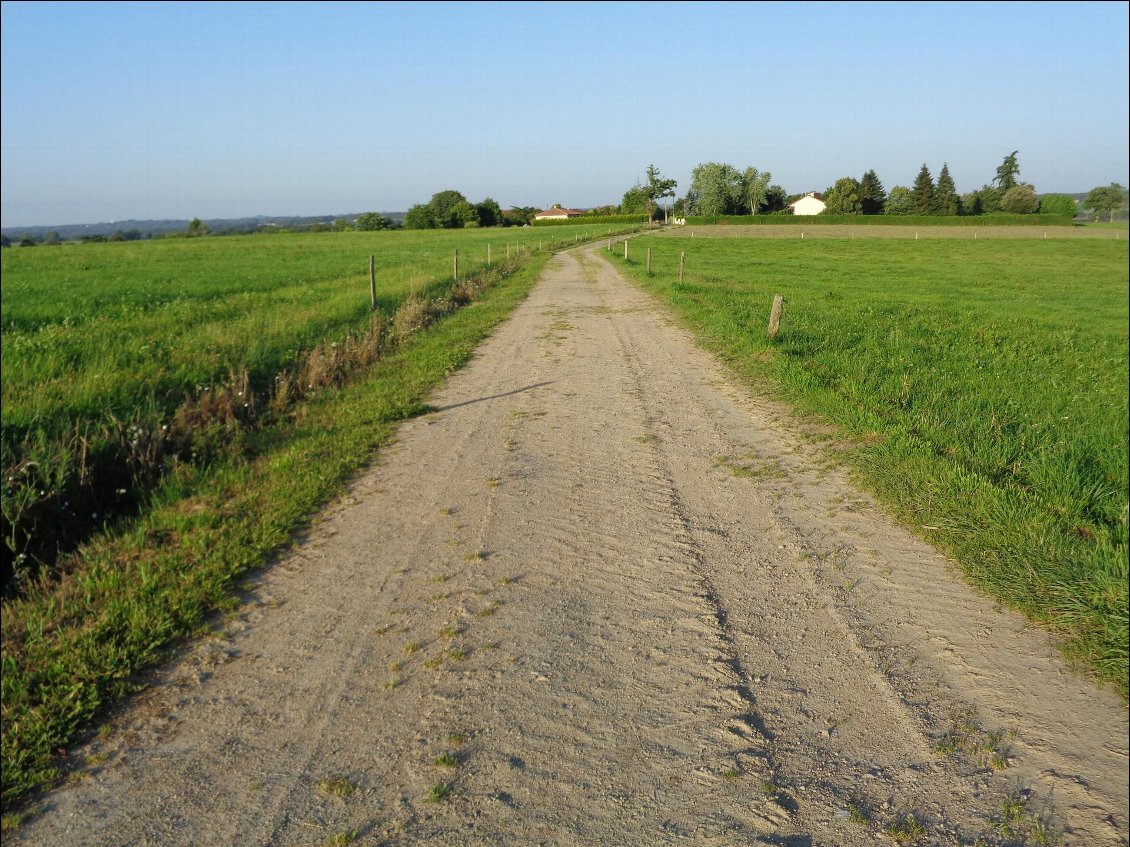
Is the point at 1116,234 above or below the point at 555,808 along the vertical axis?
above

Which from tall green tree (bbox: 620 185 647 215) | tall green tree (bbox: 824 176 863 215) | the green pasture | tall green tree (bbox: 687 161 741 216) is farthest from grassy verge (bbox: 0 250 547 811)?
tall green tree (bbox: 620 185 647 215)

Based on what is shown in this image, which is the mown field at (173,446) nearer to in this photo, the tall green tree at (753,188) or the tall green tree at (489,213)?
the tall green tree at (753,188)

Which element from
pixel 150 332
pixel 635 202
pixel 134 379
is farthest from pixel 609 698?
pixel 635 202

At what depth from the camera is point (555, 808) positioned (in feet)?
9.98

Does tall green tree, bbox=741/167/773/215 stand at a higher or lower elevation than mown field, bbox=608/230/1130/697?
higher

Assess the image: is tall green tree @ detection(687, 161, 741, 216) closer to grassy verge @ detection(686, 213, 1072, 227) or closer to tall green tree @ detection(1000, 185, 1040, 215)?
grassy verge @ detection(686, 213, 1072, 227)

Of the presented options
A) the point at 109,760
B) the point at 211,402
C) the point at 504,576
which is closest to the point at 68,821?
the point at 109,760

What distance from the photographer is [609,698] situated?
3746 millimetres

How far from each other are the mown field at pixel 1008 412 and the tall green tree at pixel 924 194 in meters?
0.32

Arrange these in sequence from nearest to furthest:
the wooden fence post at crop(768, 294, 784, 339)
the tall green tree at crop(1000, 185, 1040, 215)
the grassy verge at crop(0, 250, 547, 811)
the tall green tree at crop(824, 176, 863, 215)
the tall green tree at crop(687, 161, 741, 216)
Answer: the tall green tree at crop(1000, 185, 1040, 215) < the grassy verge at crop(0, 250, 547, 811) < the tall green tree at crop(824, 176, 863, 215) < the wooden fence post at crop(768, 294, 784, 339) < the tall green tree at crop(687, 161, 741, 216)

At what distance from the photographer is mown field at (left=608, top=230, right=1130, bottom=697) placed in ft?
7.42

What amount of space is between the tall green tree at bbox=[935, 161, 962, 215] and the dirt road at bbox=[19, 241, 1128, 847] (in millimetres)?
2110

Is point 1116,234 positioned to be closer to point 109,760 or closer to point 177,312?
point 109,760

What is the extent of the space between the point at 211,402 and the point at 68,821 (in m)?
6.98
